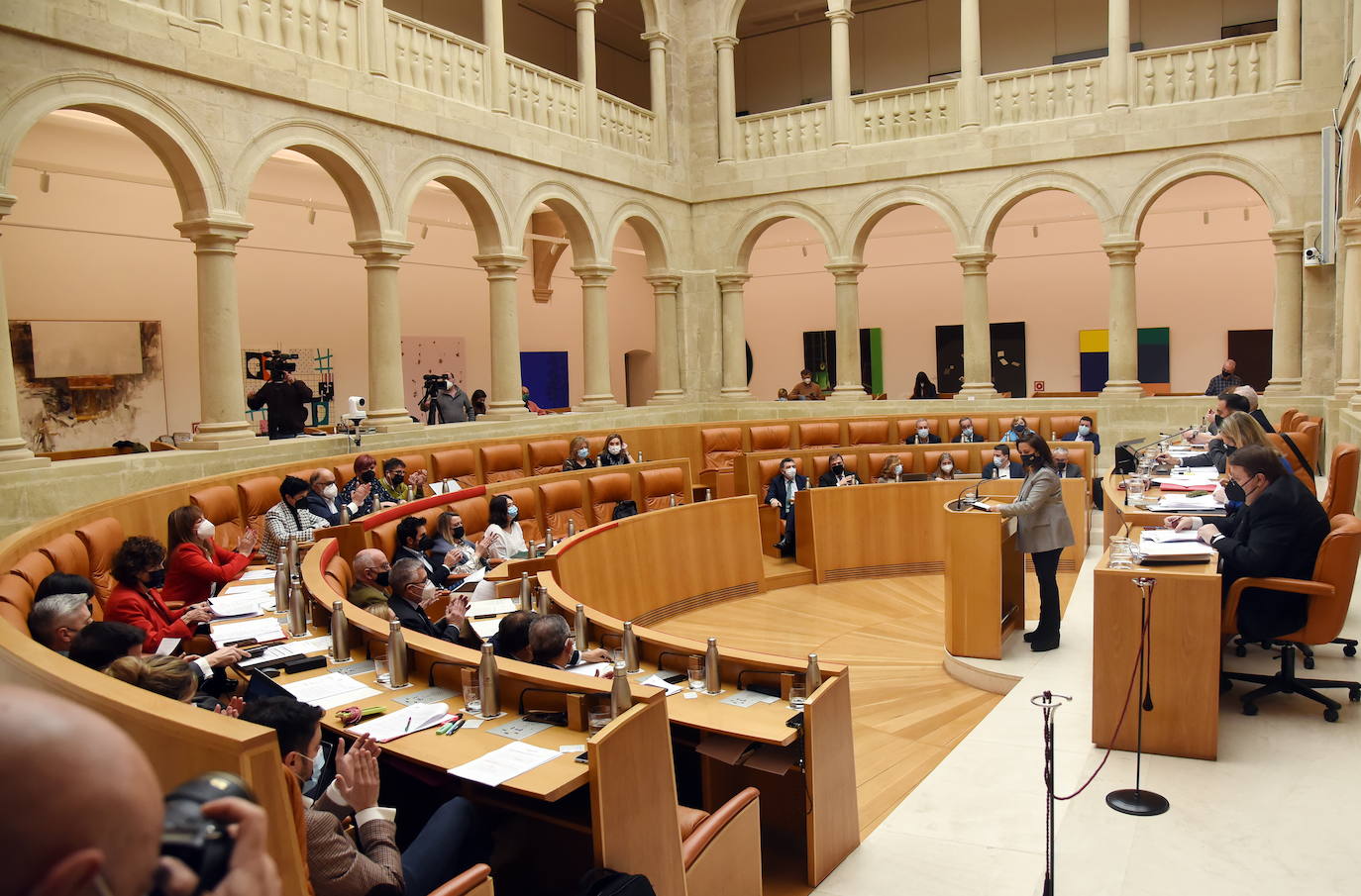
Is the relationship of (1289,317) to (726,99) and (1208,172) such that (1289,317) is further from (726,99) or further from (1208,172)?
(726,99)

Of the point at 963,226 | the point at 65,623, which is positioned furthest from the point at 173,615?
the point at 963,226

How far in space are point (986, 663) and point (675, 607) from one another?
8.99ft

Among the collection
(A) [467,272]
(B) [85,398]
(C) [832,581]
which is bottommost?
(C) [832,581]

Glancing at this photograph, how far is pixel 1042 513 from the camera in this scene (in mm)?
6387

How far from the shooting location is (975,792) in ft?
14.4

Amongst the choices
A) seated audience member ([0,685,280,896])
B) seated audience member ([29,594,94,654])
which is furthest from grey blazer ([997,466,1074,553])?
seated audience member ([0,685,280,896])

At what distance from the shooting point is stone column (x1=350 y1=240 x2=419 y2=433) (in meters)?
11.5

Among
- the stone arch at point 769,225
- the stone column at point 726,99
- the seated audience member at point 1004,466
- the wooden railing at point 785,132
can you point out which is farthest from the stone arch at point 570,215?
the seated audience member at point 1004,466

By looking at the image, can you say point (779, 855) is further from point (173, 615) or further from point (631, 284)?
point (631, 284)

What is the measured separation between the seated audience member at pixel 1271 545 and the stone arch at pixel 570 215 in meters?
10.3

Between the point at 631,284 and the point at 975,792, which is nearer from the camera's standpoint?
the point at 975,792

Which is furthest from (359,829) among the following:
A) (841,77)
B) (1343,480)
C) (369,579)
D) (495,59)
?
(841,77)

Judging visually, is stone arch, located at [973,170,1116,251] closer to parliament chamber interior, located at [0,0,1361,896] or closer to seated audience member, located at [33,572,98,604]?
parliament chamber interior, located at [0,0,1361,896]

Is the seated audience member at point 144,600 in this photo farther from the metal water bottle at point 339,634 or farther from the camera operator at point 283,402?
the camera operator at point 283,402
